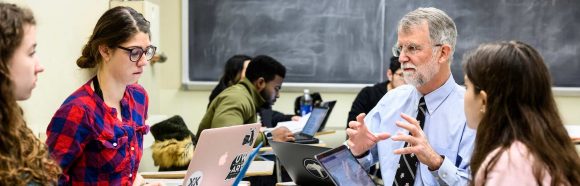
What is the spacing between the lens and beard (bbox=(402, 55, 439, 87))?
224 cm

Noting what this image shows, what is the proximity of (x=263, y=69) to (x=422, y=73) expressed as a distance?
6.03 ft

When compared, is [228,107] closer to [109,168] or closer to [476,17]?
[109,168]

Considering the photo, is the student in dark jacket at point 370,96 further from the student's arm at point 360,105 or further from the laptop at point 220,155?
the laptop at point 220,155

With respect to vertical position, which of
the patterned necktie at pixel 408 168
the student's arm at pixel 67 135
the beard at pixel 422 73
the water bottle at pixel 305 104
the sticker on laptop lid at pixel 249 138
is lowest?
the water bottle at pixel 305 104

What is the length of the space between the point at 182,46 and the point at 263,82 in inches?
71.7

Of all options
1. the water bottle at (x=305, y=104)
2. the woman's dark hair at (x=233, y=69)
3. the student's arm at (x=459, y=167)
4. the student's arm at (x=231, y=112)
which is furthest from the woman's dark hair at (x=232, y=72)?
the student's arm at (x=459, y=167)

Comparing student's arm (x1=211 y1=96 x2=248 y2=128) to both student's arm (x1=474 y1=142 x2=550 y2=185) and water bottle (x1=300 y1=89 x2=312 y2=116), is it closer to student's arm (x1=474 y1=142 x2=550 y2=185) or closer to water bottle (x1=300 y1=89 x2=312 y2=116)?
water bottle (x1=300 y1=89 x2=312 y2=116)

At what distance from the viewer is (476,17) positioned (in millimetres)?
5406

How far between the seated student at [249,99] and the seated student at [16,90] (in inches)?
84.1

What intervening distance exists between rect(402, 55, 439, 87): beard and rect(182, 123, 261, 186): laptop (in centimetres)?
57

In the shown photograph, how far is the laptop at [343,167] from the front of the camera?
2.04 m


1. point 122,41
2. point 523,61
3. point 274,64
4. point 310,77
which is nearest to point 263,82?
point 274,64

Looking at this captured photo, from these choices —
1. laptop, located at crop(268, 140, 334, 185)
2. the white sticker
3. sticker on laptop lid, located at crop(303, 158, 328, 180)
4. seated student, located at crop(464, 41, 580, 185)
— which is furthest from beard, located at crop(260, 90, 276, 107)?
seated student, located at crop(464, 41, 580, 185)

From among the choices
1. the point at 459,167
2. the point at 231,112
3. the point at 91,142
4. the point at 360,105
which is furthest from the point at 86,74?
the point at 459,167
